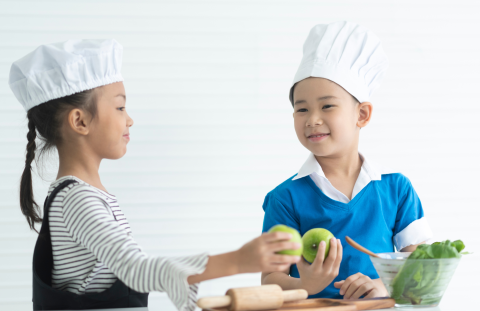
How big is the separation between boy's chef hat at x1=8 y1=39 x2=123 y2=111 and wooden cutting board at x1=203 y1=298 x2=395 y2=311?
681 millimetres

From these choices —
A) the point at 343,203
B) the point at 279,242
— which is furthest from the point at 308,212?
the point at 279,242

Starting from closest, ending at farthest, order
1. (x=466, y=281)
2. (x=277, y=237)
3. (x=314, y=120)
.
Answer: (x=277, y=237) < (x=314, y=120) < (x=466, y=281)

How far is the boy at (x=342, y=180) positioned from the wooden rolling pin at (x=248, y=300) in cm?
42

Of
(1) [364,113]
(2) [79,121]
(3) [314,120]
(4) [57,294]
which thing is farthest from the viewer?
(1) [364,113]

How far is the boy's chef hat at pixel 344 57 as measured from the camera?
1417mm

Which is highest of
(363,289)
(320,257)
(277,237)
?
(277,237)

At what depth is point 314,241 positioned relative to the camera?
115cm

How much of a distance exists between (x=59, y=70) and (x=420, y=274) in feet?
3.21

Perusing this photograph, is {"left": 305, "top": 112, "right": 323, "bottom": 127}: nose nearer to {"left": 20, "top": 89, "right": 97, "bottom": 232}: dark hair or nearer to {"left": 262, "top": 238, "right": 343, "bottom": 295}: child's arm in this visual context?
{"left": 262, "top": 238, "right": 343, "bottom": 295}: child's arm

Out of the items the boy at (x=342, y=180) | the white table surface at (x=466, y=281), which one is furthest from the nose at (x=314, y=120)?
the white table surface at (x=466, y=281)

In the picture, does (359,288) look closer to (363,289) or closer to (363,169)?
(363,289)

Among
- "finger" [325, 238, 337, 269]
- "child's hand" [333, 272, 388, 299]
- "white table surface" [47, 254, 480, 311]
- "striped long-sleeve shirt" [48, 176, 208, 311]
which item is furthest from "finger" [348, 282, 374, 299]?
"white table surface" [47, 254, 480, 311]

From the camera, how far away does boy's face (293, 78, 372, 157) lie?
1403mm

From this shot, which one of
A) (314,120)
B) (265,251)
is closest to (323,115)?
(314,120)
